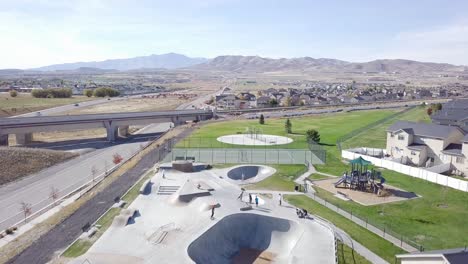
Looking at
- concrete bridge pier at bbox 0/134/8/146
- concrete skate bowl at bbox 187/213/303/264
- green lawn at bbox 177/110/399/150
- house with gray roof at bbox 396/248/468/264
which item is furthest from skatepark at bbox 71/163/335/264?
concrete bridge pier at bbox 0/134/8/146

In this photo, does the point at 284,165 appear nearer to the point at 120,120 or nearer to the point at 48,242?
the point at 48,242

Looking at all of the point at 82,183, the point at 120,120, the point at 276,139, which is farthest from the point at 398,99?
the point at 82,183

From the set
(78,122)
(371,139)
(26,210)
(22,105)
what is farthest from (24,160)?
(22,105)

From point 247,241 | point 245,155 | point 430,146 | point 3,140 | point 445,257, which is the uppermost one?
point 445,257

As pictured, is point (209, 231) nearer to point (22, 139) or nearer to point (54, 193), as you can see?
point (54, 193)

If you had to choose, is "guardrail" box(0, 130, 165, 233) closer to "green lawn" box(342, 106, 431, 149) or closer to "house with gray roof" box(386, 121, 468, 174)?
"green lawn" box(342, 106, 431, 149)

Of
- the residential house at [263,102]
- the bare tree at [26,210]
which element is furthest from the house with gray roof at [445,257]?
the residential house at [263,102]
